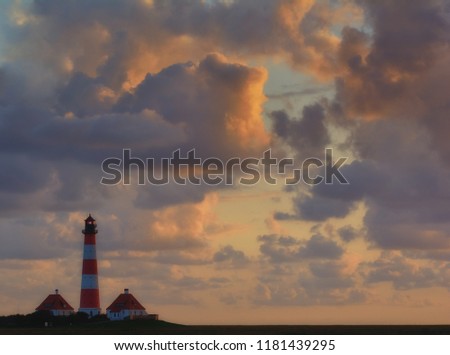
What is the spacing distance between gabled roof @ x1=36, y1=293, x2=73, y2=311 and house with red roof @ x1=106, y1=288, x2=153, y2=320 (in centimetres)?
735

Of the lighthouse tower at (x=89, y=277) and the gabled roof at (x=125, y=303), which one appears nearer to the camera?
the lighthouse tower at (x=89, y=277)

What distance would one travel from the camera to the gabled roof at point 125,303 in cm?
16550

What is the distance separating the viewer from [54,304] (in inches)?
6708

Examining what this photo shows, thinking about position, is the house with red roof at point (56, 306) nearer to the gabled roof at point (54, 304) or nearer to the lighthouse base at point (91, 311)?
the gabled roof at point (54, 304)

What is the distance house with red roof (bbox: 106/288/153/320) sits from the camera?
163 meters

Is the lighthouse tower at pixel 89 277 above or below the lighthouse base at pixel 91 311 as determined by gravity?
above

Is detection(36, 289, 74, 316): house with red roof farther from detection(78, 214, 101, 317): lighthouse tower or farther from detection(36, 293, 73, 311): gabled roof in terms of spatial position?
detection(78, 214, 101, 317): lighthouse tower

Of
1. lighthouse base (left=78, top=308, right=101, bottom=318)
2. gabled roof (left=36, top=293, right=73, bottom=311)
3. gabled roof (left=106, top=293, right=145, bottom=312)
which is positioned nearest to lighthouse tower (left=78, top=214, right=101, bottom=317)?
lighthouse base (left=78, top=308, right=101, bottom=318)

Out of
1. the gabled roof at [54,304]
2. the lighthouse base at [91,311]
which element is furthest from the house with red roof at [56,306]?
the lighthouse base at [91,311]

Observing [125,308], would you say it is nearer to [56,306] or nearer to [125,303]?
[125,303]
